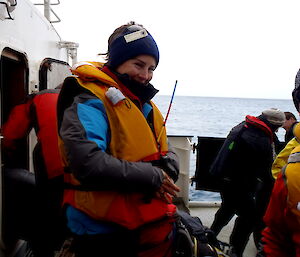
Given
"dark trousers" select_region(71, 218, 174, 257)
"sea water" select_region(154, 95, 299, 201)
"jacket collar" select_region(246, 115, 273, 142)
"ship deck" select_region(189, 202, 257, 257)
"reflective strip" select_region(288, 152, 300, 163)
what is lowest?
"sea water" select_region(154, 95, 299, 201)

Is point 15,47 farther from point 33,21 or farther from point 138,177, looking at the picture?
point 138,177

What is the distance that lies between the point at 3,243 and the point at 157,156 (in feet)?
5.91

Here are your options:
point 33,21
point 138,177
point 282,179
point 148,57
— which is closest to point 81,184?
point 138,177

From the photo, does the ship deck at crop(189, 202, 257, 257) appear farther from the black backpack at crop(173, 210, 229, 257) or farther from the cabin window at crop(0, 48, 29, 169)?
the cabin window at crop(0, 48, 29, 169)

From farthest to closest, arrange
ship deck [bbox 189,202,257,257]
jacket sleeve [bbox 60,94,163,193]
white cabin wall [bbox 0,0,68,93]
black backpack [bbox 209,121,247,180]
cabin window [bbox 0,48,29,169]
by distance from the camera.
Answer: ship deck [bbox 189,202,257,257], black backpack [bbox 209,121,247,180], cabin window [bbox 0,48,29,169], white cabin wall [bbox 0,0,68,93], jacket sleeve [bbox 60,94,163,193]

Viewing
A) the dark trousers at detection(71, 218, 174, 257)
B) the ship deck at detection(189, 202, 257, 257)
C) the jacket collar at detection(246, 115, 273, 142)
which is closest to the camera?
the dark trousers at detection(71, 218, 174, 257)

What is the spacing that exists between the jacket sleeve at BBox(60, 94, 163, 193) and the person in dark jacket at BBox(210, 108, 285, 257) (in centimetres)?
233

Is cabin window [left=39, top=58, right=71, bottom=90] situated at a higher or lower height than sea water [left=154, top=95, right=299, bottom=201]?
Result: higher

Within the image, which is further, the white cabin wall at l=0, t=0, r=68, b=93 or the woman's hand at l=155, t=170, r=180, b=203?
the white cabin wall at l=0, t=0, r=68, b=93

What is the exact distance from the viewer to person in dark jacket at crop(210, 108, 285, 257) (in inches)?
138

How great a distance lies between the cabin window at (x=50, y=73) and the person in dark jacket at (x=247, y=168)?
215 cm

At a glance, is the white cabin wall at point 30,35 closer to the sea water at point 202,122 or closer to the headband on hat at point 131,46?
the headband on hat at point 131,46

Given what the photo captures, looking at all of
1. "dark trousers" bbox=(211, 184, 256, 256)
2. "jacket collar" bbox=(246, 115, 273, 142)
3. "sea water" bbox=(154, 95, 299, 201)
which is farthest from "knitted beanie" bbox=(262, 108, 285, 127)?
"sea water" bbox=(154, 95, 299, 201)

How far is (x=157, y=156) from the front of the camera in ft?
5.15
